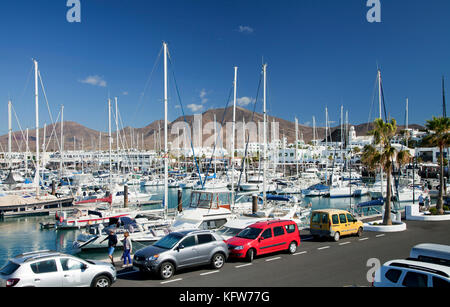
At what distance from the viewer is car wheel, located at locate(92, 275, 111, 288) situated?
35.3 ft

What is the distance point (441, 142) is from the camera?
26.7 m

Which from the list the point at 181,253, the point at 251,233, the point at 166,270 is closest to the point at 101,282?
the point at 166,270

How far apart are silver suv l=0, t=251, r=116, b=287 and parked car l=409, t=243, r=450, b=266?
977 centimetres

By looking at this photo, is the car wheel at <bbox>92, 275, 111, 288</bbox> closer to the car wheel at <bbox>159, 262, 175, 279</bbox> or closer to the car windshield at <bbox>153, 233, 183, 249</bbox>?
the car wheel at <bbox>159, 262, 175, 279</bbox>

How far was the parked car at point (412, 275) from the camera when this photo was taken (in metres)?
8.16

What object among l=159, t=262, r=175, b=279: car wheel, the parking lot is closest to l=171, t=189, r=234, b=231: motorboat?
the parking lot

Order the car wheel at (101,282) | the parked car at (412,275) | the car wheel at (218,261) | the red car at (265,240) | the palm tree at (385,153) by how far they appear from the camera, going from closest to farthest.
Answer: the parked car at (412,275), the car wheel at (101,282), the car wheel at (218,261), the red car at (265,240), the palm tree at (385,153)

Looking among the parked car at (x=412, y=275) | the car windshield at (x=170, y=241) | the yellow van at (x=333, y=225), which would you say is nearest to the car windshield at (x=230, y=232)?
the yellow van at (x=333, y=225)

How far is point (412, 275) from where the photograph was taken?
8445 millimetres

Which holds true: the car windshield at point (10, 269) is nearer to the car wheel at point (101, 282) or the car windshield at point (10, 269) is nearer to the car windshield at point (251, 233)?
the car wheel at point (101, 282)

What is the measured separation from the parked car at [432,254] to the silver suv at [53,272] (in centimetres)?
977
